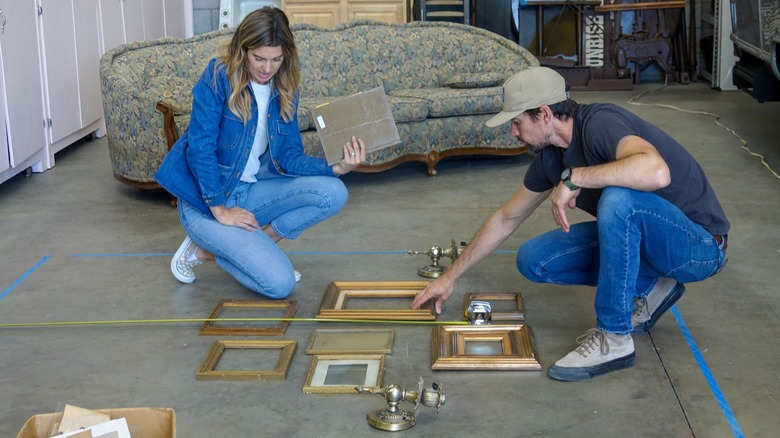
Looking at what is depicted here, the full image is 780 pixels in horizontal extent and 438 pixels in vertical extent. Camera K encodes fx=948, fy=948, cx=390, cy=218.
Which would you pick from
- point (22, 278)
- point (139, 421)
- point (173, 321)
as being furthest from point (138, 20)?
point (139, 421)

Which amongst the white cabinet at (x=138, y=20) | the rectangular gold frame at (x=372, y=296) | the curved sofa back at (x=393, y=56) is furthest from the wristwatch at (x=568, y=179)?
the white cabinet at (x=138, y=20)

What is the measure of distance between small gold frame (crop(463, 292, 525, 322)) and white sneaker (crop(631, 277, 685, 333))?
1.34ft

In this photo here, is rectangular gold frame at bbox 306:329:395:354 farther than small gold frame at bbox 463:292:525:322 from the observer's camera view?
No

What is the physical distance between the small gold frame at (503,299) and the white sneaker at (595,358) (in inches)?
17.7

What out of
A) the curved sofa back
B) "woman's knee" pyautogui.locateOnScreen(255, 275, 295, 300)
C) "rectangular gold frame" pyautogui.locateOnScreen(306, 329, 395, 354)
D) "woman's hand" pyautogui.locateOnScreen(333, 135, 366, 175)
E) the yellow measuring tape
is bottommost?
"rectangular gold frame" pyautogui.locateOnScreen(306, 329, 395, 354)

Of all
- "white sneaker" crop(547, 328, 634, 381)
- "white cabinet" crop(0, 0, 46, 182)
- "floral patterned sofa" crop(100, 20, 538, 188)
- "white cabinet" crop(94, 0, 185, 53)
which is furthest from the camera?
"white cabinet" crop(94, 0, 185, 53)

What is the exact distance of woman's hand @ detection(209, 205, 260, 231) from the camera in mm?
3592

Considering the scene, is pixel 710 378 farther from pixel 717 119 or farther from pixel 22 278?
pixel 717 119

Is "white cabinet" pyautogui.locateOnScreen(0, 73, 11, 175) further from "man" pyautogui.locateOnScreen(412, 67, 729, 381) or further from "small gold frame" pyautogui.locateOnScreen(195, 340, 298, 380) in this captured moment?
"man" pyautogui.locateOnScreen(412, 67, 729, 381)

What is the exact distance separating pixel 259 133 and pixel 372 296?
2.53ft

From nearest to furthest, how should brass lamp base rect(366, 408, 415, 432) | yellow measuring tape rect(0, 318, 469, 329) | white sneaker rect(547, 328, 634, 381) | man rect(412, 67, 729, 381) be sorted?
1. brass lamp base rect(366, 408, 415, 432)
2. man rect(412, 67, 729, 381)
3. white sneaker rect(547, 328, 634, 381)
4. yellow measuring tape rect(0, 318, 469, 329)

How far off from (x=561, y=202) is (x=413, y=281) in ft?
3.68

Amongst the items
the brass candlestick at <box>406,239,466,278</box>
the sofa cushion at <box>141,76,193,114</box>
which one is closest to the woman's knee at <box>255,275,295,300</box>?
the brass candlestick at <box>406,239,466,278</box>

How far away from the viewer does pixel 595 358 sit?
2.92m
